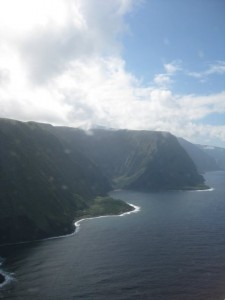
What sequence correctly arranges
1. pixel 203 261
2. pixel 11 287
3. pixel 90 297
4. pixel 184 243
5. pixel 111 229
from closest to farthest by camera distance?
pixel 90 297
pixel 11 287
pixel 203 261
pixel 184 243
pixel 111 229

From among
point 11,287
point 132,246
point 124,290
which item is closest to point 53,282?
point 11,287

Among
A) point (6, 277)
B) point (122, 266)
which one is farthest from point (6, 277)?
point (122, 266)

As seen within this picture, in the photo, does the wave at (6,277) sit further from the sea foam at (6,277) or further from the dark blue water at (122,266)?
the dark blue water at (122,266)

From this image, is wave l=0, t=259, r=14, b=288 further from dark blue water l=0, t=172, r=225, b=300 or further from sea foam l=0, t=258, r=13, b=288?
dark blue water l=0, t=172, r=225, b=300

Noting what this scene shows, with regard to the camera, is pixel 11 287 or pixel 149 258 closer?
pixel 11 287

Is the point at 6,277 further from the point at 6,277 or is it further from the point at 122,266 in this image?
the point at 122,266

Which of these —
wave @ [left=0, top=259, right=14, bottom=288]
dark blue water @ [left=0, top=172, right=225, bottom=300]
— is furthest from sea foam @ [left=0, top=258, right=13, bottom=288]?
dark blue water @ [left=0, top=172, right=225, bottom=300]

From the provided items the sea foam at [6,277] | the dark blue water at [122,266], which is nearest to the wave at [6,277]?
the sea foam at [6,277]

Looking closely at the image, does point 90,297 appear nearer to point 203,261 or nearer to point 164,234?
point 203,261
